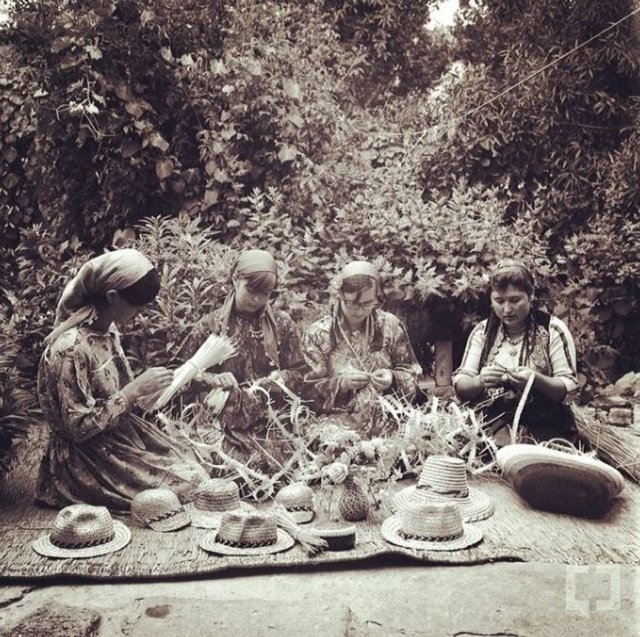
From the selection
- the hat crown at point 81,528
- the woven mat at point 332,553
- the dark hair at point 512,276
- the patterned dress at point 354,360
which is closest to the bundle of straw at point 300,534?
the woven mat at point 332,553

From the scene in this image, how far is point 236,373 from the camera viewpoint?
4.57 metres

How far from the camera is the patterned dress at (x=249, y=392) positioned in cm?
448

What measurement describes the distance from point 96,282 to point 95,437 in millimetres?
784

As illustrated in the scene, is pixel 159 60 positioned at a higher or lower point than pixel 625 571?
higher

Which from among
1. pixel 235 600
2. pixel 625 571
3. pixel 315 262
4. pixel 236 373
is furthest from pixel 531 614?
pixel 315 262

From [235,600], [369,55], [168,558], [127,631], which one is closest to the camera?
[127,631]

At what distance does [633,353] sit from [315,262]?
2424 millimetres

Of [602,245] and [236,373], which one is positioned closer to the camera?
[236,373]

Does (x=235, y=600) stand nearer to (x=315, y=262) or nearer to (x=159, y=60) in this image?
(x=315, y=262)

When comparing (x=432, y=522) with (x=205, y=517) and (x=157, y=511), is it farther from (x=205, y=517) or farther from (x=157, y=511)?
(x=157, y=511)

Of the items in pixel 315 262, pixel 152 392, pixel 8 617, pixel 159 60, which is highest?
pixel 159 60

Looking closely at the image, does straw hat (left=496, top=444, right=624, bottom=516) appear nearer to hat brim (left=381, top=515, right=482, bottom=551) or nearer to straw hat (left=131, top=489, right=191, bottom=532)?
hat brim (left=381, top=515, right=482, bottom=551)

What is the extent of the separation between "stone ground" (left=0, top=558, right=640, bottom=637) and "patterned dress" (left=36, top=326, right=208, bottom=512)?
0.79 meters

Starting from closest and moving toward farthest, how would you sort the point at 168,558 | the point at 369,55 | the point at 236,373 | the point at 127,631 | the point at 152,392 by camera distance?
the point at 127,631 → the point at 168,558 → the point at 152,392 → the point at 236,373 → the point at 369,55
